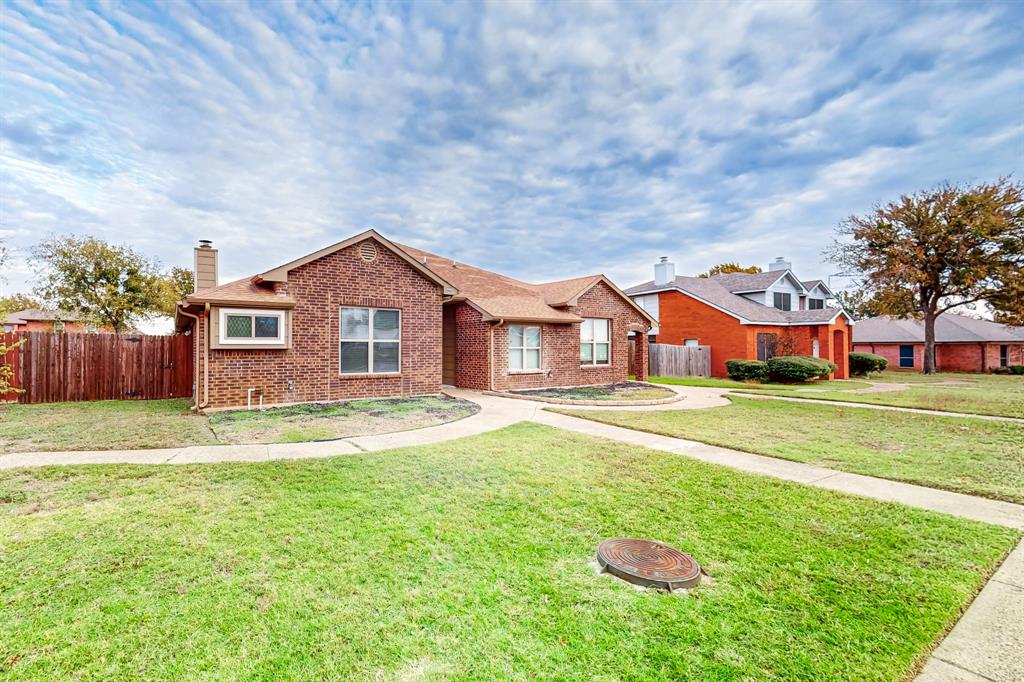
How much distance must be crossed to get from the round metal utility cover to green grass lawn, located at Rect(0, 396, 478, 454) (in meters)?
5.51

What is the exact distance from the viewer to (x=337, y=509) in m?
4.34

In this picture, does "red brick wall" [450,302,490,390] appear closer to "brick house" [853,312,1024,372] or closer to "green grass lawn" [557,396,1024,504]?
"green grass lawn" [557,396,1024,504]

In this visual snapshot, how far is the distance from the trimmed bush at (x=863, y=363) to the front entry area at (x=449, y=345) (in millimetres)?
23795

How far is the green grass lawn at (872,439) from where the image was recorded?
5.90 m

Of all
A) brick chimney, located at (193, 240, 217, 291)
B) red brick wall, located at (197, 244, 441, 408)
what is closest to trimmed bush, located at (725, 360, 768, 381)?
red brick wall, located at (197, 244, 441, 408)

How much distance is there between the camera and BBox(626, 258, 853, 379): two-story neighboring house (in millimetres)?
24281

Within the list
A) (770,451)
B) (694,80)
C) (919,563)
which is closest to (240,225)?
(694,80)

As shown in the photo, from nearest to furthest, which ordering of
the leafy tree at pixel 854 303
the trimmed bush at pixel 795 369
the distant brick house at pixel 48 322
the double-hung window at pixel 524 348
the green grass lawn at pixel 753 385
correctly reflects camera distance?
the double-hung window at pixel 524 348 → the green grass lawn at pixel 753 385 → the trimmed bush at pixel 795 369 → the distant brick house at pixel 48 322 → the leafy tree at pixel 854 303

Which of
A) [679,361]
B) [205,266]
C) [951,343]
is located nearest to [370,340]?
[205,266]

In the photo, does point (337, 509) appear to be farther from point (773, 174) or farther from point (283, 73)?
point (773, 174)

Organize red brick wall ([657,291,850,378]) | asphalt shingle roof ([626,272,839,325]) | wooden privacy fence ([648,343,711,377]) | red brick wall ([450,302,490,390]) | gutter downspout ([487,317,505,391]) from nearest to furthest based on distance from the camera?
gutter downspout ([487,317,505,391]) < red brick wall ([450,302,490,390]) < wooden privacy fence ([648,343,711,377]) < red brick wall ([657,291,850,378]) < asphalt shingle roof ([626,272,839,325])

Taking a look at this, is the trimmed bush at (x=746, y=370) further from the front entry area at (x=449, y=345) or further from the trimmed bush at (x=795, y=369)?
the front entry area at (x=449, y=345)

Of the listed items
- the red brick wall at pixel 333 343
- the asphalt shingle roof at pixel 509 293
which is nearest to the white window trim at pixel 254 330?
the red brick wall at pixel 333 343

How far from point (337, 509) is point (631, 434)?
18.2 feet
